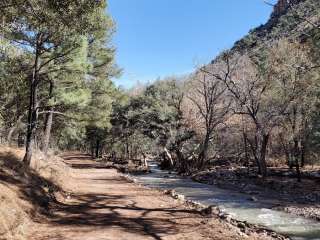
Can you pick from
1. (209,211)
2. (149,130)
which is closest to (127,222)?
(209,211)

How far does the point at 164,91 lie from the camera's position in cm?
5241

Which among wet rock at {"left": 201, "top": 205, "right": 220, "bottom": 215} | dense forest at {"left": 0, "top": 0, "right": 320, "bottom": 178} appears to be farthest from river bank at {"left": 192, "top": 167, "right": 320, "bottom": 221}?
wet rock at {"left": 201, "top": 205, "right": 220, "bottom": 215}

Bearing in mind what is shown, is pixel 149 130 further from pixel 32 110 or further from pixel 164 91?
pixel 32 110

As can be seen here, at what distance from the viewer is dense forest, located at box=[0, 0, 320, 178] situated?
1417cm

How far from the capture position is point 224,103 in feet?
157

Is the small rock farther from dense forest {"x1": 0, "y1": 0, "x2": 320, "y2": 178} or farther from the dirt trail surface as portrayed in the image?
dense forest {"x1": 0, "y1": 0, "x2": 320, "y2": 178}

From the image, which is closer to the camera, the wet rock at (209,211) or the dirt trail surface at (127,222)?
the dirt trail surface at (127,222)

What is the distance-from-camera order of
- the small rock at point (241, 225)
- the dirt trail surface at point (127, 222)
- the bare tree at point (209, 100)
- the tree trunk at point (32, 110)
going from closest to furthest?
the dirt trail surface at point (127, 222) < the small rock at point (241, 225) < the tree trunk at point (32, 110) < the bare tree at point (209, 100)

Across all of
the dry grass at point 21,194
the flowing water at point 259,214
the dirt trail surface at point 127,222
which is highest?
the dry grass at point 21,194

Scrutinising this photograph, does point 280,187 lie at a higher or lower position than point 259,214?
higher

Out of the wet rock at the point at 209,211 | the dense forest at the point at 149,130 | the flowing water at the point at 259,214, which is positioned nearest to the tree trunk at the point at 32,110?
the dense forest at the point at 149,130

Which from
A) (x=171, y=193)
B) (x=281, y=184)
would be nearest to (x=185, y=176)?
(x=281, y=184)

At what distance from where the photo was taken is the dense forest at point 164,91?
558 inches

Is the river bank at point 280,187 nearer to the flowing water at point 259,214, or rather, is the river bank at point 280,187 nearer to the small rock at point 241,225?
the flowing water at point 259,214
